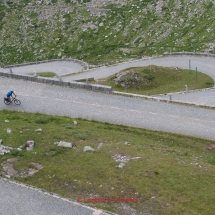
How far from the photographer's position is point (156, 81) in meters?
47.4

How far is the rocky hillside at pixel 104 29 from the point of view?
224 ft

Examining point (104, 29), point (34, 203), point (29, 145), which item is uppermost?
point (104, 29)

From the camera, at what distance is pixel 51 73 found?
5950 cm

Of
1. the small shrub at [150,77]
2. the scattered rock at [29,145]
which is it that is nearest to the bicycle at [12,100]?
the scattered rock at [29,145]

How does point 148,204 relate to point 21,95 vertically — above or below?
below

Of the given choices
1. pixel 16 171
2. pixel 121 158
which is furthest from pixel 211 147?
pixel 16 171

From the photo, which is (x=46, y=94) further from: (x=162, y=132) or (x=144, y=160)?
(x=144, y=160)

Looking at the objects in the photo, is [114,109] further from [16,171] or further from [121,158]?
[16,171]

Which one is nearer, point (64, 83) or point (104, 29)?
point (64, 83)

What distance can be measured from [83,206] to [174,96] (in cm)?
2438

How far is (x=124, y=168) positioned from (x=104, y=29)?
5960 centimetres

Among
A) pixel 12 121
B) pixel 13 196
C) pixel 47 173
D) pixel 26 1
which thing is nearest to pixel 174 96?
pixel 12 121

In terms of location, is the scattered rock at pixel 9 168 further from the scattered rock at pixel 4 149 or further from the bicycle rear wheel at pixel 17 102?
the bicycle rear wheel at pixel 17 102

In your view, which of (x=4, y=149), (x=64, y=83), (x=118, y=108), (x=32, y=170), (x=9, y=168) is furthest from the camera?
(x=64, y=83)
